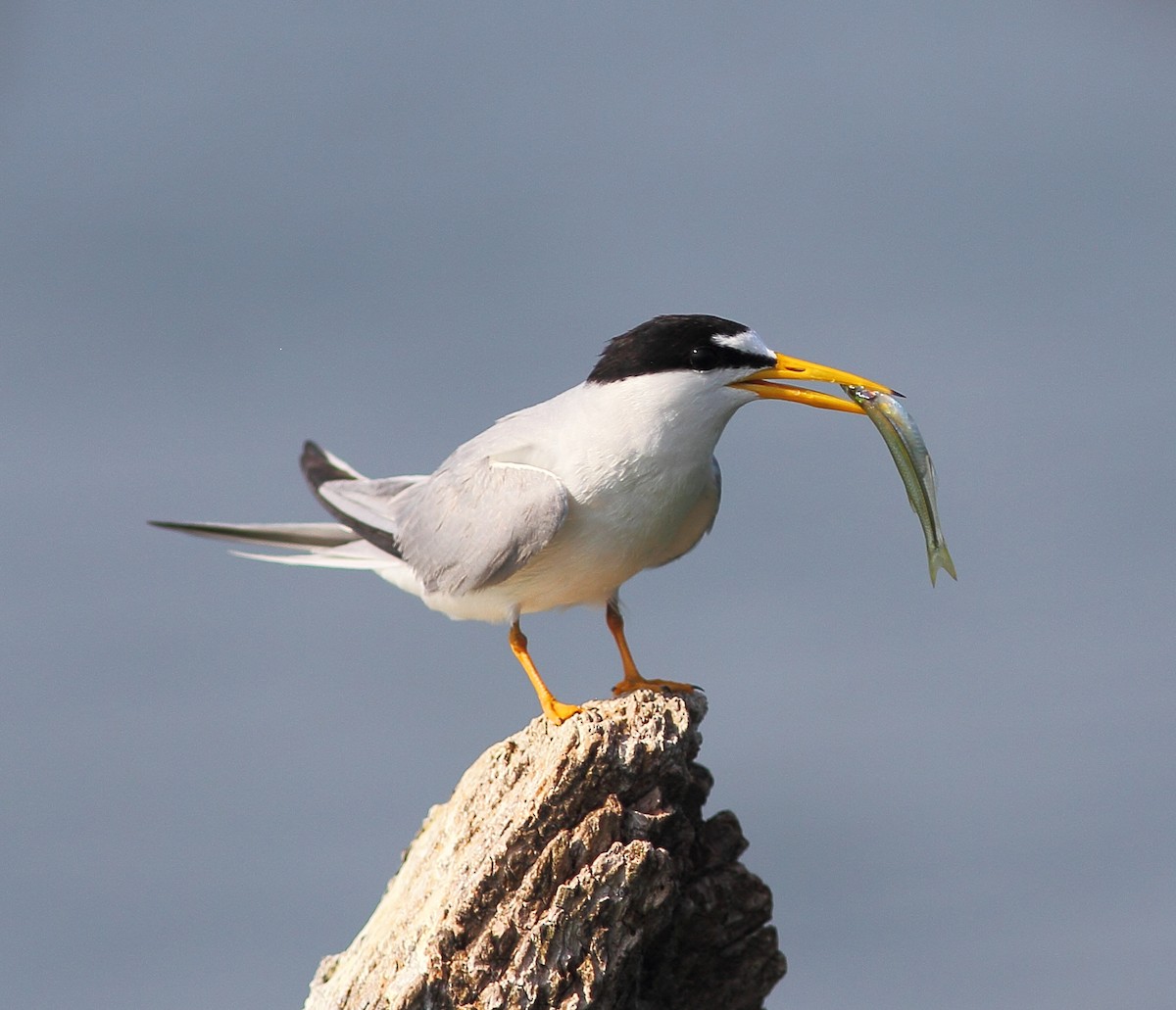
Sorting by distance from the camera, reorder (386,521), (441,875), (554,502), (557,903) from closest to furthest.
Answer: (557,903) → (441,875) → (554,502) → (386,521)

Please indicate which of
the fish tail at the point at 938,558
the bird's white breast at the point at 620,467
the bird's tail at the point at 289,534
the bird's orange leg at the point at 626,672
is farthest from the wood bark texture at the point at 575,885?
the bird's tail at the point at 289,534

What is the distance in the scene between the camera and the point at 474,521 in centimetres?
787

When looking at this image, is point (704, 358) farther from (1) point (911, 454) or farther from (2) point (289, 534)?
(2) point (289, 534)

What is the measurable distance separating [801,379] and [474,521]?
1.80m

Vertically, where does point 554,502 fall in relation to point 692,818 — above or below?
above

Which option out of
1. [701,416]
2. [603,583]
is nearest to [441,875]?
[603,583]

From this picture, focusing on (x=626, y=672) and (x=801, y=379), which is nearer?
(x=801, y=379)

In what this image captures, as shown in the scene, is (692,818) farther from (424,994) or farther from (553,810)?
(424,994)

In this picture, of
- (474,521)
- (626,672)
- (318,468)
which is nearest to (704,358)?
(474,521)

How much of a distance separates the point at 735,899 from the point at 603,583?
5.55 feet

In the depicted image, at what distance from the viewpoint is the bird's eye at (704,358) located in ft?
24.3

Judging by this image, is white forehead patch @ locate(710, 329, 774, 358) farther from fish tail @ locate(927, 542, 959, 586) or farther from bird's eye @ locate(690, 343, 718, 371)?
fish tail @ locate(927, 542, 959, 586)

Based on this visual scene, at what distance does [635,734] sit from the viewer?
6.82 metres

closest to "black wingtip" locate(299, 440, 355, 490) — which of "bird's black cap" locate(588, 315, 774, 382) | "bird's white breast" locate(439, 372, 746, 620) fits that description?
"bird's white breast" locate(439, 372, 746, 620)
